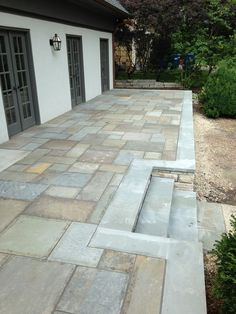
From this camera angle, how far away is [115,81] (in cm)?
1316

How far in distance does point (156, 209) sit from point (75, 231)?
102cm

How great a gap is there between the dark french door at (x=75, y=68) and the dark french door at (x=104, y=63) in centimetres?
226

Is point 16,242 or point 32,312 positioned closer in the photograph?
point 32,312

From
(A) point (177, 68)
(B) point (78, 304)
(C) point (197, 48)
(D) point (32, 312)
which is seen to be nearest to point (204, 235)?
(B) point (78, 304)

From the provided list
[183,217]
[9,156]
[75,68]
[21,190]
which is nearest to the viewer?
[183,217]

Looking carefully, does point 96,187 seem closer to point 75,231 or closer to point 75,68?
point 75,231

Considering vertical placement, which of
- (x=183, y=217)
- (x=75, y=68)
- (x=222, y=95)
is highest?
(x=75, y=68)

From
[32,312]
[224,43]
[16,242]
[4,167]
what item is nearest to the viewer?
[32,312]

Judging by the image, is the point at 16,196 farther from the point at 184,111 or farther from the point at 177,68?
the point at 177,68

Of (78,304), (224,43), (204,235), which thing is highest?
(224,43)

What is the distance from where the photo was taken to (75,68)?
865cm

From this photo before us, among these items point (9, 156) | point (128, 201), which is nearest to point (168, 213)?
point (128, 201)

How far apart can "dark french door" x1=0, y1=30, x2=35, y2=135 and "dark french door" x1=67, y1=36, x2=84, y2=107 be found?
2.26 meters

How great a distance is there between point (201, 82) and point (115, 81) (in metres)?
3.71
